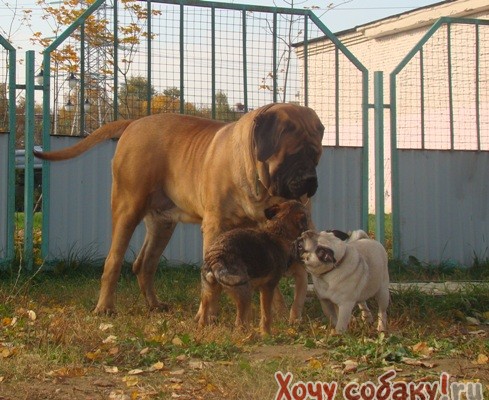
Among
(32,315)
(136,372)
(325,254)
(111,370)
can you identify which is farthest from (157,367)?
(32,315)

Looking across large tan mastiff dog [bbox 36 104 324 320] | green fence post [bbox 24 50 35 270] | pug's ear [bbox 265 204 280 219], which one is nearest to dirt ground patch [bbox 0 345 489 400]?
pug's ear [bbox 265 204 280 219]

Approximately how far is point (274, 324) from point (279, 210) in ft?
Result: 2.68

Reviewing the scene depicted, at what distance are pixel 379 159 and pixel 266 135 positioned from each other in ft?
14.3

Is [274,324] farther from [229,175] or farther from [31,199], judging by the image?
[31,199]

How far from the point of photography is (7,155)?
364 inches

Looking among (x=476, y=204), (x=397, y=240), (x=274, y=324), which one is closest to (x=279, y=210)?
(x=274, y=324)

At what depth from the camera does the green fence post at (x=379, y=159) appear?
1026cm

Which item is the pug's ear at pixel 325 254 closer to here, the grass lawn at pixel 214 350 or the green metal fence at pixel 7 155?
the grass lawn at pixel 214 350

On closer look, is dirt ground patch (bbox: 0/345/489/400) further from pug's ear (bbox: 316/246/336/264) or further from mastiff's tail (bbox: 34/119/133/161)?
mastiff's tail (bbox: 34/119/133/161)

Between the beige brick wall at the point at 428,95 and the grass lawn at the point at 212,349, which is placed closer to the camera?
the grass lawn at the point at 212,349

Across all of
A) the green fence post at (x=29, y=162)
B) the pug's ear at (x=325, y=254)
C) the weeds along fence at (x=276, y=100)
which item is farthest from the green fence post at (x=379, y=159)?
the pug's ear at (x=325, y=254)

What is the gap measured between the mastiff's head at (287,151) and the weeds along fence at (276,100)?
3.70 m

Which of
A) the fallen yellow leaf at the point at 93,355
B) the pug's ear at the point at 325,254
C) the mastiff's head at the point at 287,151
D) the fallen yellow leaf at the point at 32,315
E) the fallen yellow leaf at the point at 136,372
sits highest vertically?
the mastiff's head at the point at 287,151

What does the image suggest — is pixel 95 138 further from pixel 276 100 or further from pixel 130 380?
pixel 130 380
